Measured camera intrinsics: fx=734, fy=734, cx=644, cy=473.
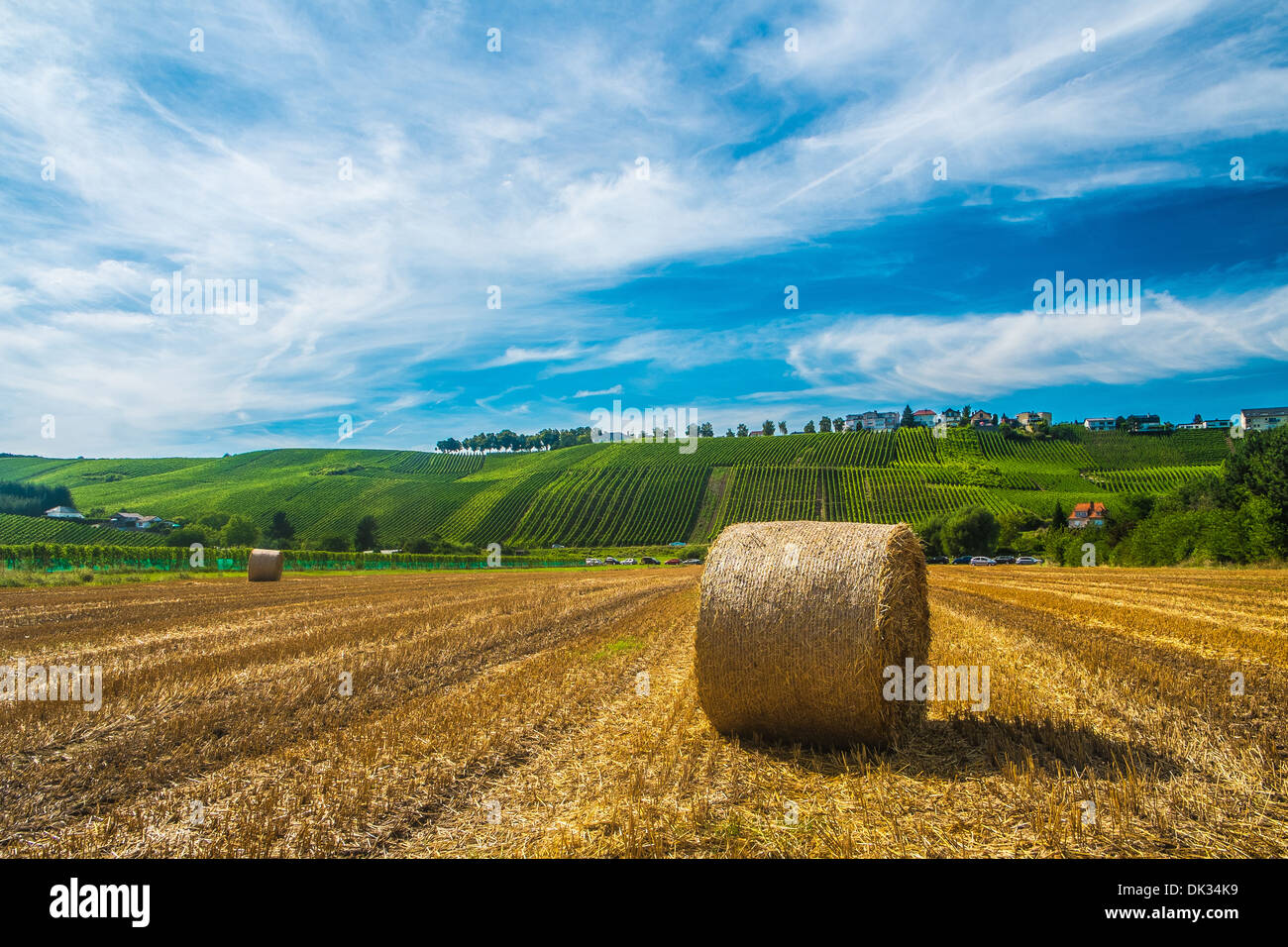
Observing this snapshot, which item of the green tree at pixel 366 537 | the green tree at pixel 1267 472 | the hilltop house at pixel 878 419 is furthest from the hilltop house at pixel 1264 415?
the green tree at pixel 366 537

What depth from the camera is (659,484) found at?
4011 inches

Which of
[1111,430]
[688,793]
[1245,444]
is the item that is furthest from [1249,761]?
[1111,430]

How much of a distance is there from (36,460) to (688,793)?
183884 millimetres

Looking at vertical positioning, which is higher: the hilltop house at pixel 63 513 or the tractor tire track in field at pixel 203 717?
the hilltop house at pixel 63 513

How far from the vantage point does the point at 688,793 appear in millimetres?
5004

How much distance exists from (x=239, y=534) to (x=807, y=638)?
282 ft

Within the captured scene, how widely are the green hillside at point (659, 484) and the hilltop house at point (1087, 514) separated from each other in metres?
3.81

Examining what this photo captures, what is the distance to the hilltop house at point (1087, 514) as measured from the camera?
7581 cm

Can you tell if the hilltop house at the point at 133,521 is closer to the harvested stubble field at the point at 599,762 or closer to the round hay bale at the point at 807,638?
the harvested stubble field at the point at 599,762

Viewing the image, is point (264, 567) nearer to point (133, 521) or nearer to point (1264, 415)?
point (133, 521)

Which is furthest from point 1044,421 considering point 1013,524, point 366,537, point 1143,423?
point 366,537

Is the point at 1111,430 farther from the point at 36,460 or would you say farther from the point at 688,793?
the point at 36,460

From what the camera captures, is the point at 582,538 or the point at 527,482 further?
the point at 527,482
